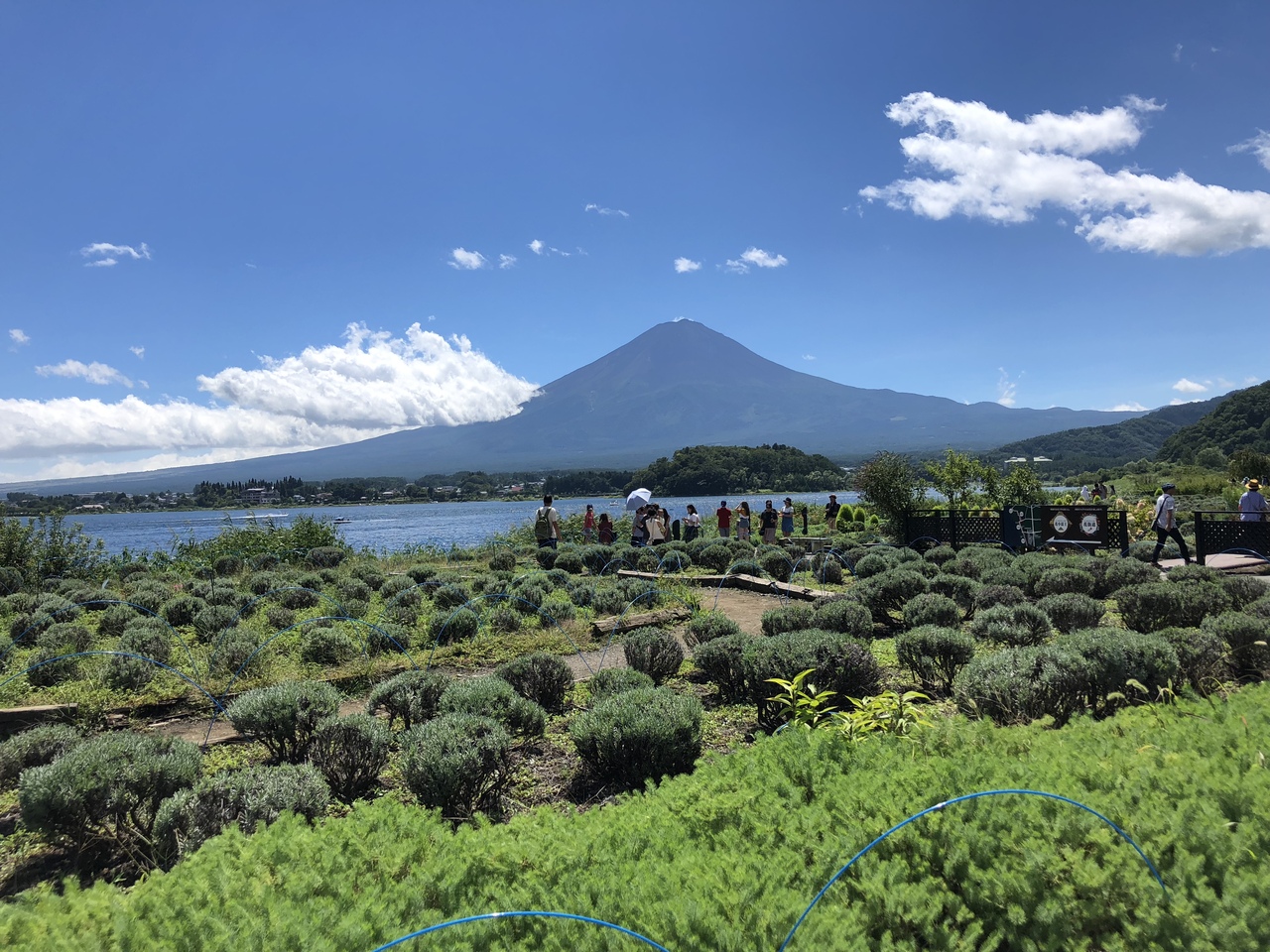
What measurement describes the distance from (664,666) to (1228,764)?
15.5 ft

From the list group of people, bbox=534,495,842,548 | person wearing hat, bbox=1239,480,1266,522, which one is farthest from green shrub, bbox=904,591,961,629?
group of people, bbox=534,495,842,548

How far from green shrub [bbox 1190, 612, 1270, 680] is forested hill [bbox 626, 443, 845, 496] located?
55692 mm

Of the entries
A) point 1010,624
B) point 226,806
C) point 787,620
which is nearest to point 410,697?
point 226,806

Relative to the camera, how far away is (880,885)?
216 centimetres

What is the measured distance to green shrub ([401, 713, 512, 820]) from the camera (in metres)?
4.04

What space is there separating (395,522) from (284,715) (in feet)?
204

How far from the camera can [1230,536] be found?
40.6ft

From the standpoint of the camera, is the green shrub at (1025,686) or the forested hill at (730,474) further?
the forested hill at (730,474)

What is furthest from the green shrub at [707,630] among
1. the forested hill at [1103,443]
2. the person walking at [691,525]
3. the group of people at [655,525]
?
the forested hill at [1103,443]

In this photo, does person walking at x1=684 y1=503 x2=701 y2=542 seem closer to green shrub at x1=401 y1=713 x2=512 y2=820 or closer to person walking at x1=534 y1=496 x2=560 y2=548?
person walking at x1=534 y1=496 x2=560 y2=548

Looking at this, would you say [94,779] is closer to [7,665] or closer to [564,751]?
[564,751]

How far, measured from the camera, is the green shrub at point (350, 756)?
4527mm

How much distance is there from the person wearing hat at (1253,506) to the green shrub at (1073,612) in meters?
6.87

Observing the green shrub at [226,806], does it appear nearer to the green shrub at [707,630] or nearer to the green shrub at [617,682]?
the green shrub at [617,682]
